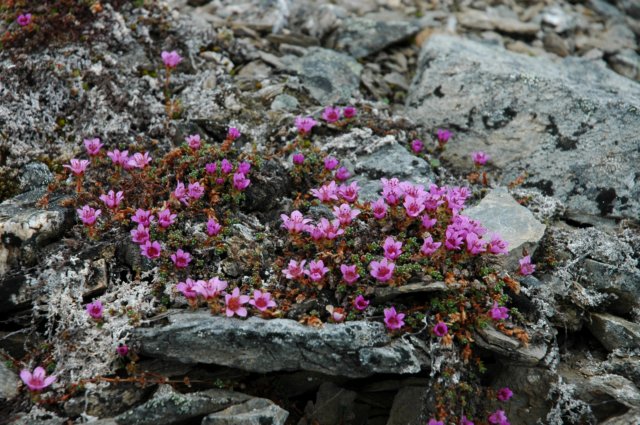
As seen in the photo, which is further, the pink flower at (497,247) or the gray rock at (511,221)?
the gray rock at (511,221)

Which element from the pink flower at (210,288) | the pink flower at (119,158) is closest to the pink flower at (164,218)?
the pink flower at (210,288)

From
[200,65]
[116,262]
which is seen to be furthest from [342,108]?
[116,262]

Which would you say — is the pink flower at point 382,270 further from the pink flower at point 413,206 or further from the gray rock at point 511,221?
the gray rock at point 511,221

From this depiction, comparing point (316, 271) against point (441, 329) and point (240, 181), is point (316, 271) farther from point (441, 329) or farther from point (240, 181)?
point (240, 181)

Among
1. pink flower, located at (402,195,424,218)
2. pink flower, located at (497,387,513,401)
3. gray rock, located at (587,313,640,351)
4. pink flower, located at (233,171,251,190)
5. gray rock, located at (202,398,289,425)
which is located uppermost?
pink flower, located at (402,195,424,218)

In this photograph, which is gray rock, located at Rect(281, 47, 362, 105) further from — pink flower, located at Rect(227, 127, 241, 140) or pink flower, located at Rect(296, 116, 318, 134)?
pink flower, located at Rect(227, 127, 241, 140)

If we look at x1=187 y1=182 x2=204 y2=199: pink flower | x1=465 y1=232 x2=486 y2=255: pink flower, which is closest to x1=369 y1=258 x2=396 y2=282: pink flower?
x1=465 y1=232 x2=486 y2=255: pink flower
